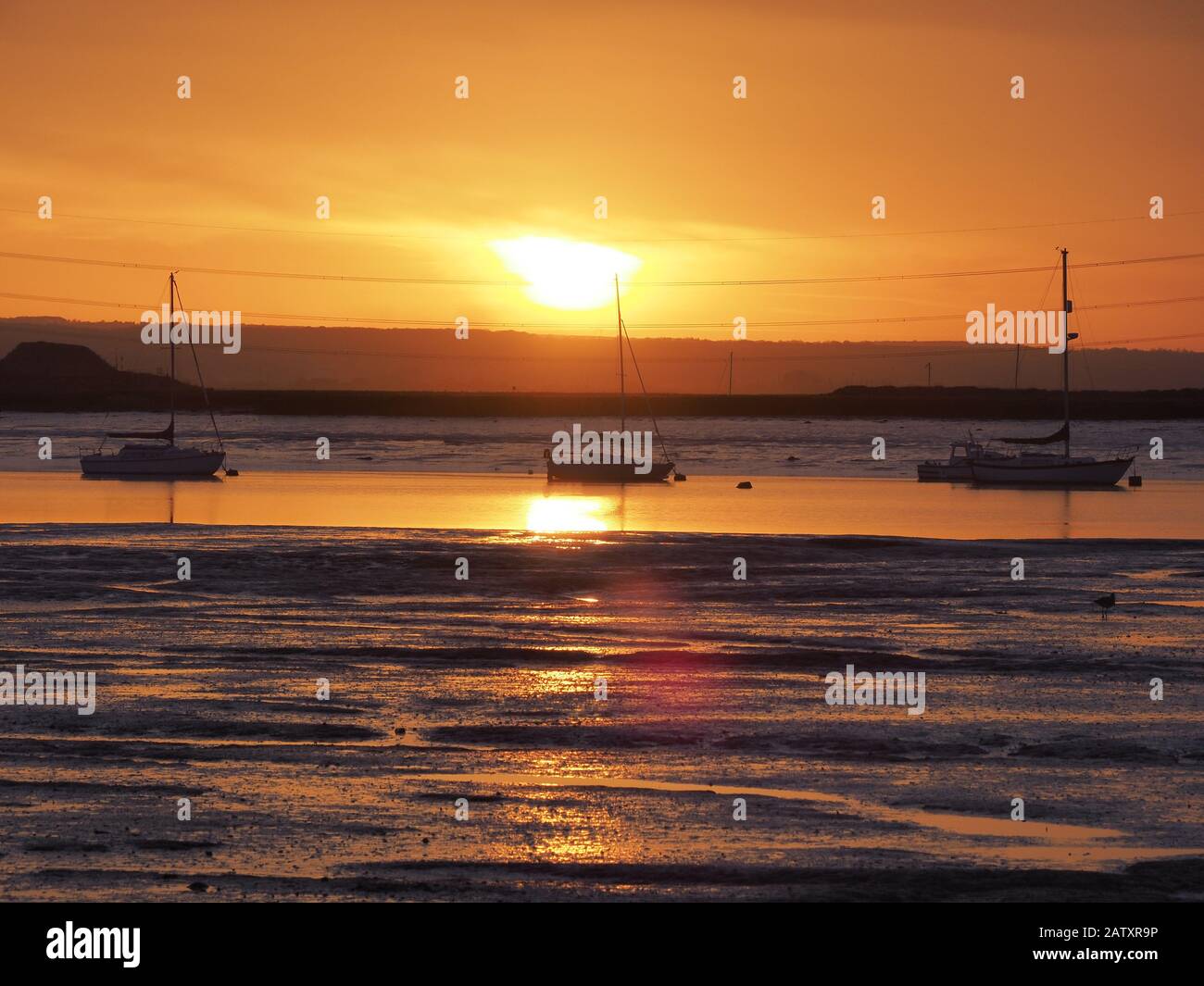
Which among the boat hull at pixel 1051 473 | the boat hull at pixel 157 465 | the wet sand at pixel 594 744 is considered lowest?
the wet sand at pixel 594 744

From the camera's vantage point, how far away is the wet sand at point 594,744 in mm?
10484

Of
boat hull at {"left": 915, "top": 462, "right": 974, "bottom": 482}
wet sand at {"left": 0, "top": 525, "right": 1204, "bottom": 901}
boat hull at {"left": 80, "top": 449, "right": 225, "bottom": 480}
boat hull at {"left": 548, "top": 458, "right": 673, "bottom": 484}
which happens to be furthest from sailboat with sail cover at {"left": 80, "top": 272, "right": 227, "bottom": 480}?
wet sand at {"left": 0, "top": 525, "right": 1204, "bottom": 901}

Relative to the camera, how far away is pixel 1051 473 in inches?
3319

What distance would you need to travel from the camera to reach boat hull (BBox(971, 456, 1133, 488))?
81938mm

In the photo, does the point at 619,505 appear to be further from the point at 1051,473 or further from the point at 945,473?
the point at 1051,473

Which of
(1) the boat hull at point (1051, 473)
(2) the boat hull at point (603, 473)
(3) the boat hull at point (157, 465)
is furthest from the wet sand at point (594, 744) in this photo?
(3) the boat hull at point (157, 465)

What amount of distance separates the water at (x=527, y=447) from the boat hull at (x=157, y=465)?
777cm

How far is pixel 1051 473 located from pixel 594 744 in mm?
74014

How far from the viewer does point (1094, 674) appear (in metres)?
19.1

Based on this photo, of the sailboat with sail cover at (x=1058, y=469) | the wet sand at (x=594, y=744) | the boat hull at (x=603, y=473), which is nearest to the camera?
the wet sand at (x=594, y=744)

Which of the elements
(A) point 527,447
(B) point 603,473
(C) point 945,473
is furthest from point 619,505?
(A) point 527,447

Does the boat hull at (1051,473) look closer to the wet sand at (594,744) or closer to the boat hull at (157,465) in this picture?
the boat hull at (157,465)

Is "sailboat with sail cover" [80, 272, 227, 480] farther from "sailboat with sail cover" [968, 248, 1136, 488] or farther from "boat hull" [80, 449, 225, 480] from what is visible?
"sailboat with sail cover" [968, 248, 1136, 488]
